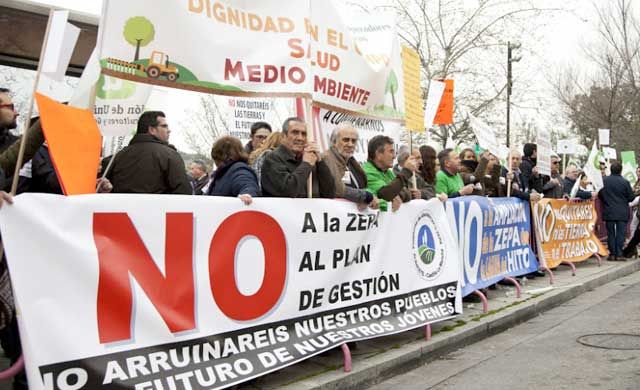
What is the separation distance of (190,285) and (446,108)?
6.29 m

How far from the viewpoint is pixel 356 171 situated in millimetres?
5938

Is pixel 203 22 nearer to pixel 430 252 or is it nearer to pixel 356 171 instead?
pixel 356 171

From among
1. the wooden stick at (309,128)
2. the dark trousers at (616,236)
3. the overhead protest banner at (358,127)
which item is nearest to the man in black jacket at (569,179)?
the dark trousers at (616,236)

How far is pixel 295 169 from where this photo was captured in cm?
497

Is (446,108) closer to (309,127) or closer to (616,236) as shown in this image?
(309,127)

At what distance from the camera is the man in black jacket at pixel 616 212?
1262 cm

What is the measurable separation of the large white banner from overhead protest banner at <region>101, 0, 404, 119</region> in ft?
2.80

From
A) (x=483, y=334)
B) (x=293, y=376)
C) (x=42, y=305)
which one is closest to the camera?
(x=42, y=305)

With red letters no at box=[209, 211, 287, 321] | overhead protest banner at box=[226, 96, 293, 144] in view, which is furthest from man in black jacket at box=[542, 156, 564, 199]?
red letters no at box=[209, 211, 287, 321]

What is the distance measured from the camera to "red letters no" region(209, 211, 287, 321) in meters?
4.20

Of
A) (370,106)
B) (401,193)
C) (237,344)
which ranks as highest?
(370,106)

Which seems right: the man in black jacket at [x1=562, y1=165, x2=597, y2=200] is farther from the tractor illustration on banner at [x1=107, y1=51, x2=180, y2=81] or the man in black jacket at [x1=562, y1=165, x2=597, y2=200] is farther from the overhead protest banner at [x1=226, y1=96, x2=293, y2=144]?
the tractor illustration on banner at [x1=107, y1=51, x2=180, y2=81]

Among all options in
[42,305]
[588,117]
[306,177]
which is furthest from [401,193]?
[588,117]

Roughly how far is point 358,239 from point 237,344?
1535 millimetres
